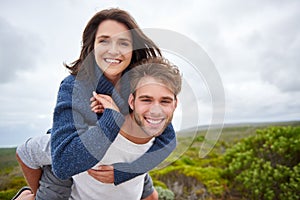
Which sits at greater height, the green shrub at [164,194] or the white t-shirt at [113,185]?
the white t-shirt at [113,185]

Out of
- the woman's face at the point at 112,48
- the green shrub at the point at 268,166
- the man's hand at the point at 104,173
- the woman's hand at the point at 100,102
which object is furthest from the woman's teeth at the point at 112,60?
the green shrub at the point at 268,166

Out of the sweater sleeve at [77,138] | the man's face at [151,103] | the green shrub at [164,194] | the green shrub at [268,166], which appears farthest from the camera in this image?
the green shrub at [164,194]

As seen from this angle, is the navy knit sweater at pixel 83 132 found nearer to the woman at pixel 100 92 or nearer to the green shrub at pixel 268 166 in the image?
the woman at pixel 100 92

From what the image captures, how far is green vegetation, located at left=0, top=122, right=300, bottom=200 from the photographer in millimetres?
2402

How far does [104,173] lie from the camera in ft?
3.52

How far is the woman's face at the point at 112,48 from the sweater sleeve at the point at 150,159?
0.28 meters

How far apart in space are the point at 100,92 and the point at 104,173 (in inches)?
10.9

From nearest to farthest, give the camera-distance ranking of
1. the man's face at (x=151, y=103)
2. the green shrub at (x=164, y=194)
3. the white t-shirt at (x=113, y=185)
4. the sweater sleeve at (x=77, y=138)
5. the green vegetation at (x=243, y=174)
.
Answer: the sweater sleeve at (x=77, y=138)
the man's face at (x=151, y=103)
the white t-shirt at (x=113, y=185)
the green vegetation at (x=243, y=174)
the green shrub at (x=164, y=194)

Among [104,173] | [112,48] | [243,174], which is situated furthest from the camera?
[243,174]

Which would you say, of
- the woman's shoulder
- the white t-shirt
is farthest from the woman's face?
the white t-shirt

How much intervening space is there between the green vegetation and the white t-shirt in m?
1.15

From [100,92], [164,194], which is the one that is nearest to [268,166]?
[164,194]

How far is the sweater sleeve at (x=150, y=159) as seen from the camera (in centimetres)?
106

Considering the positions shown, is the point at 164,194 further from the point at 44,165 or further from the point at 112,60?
the point at 112,60
